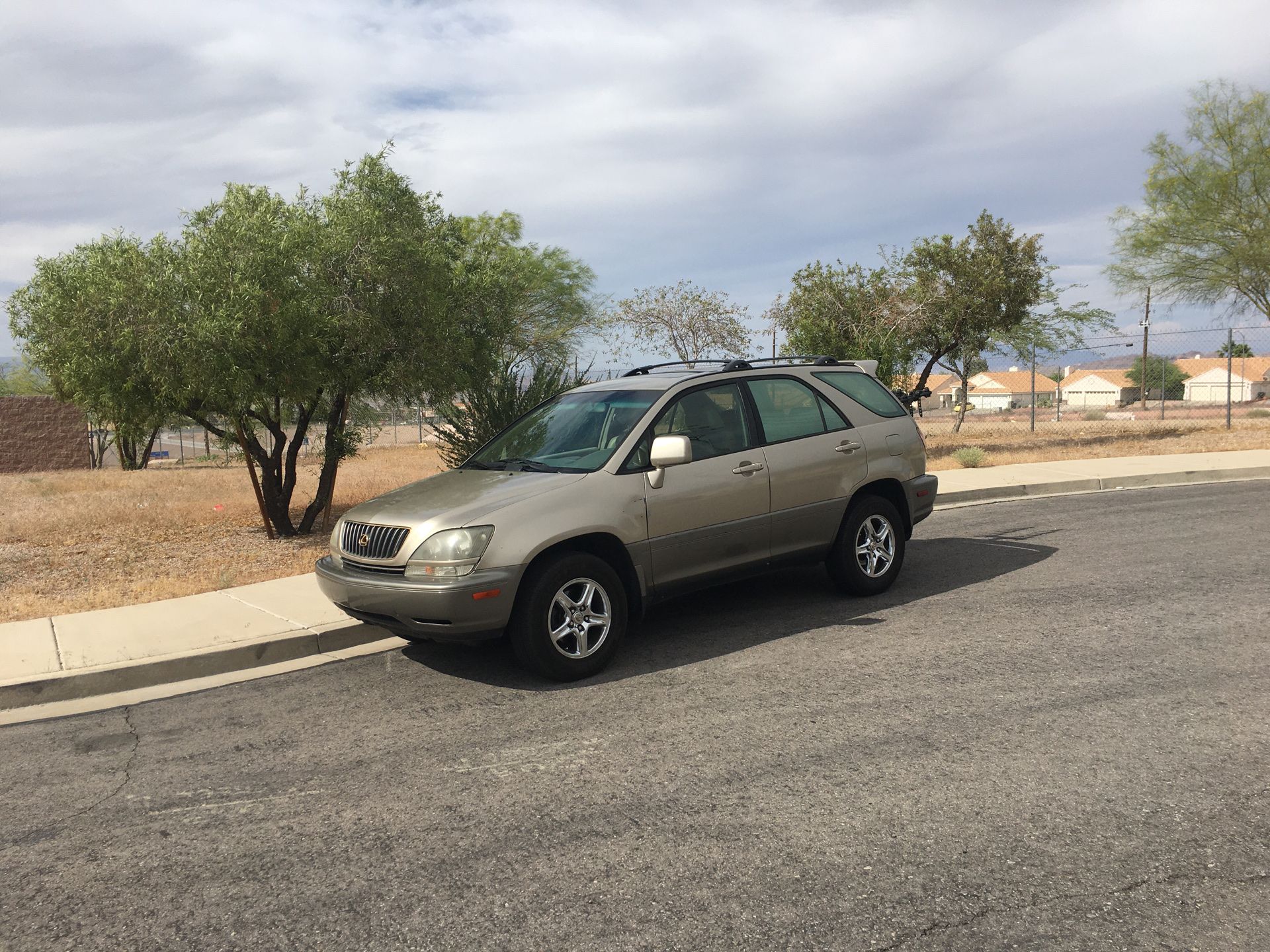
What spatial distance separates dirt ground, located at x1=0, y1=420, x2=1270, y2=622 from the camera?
9.54 meters

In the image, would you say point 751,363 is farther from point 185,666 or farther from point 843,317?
point 843,317

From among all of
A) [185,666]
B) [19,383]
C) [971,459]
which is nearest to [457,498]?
[185,666]

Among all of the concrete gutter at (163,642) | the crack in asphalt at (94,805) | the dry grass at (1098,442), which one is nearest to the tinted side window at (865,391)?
the concrete gutter at (163,642)

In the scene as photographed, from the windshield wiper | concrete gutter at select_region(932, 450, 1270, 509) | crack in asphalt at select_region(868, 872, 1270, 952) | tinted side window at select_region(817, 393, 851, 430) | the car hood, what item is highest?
tinted side window at select_region(817, 393, 851, 430)

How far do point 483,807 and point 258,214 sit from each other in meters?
8.87

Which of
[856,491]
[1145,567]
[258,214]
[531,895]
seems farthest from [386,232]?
[531,895]

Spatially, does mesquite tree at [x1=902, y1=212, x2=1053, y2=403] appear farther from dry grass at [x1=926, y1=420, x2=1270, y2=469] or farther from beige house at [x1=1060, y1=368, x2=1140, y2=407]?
beige house at [x1=1060, y1=368, x2=1140, y2=407]

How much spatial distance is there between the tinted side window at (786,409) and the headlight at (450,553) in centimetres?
238

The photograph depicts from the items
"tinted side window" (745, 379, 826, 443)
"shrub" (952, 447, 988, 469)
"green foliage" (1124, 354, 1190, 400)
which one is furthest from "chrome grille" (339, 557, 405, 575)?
"green foliage" (1124, 354, 1190, 400)

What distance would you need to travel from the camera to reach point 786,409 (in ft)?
23.9

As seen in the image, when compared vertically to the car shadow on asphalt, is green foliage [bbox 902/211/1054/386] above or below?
above

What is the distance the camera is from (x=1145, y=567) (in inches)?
327

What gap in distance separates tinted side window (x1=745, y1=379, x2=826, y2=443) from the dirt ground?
17.0ft

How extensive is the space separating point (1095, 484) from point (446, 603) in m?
11.4
